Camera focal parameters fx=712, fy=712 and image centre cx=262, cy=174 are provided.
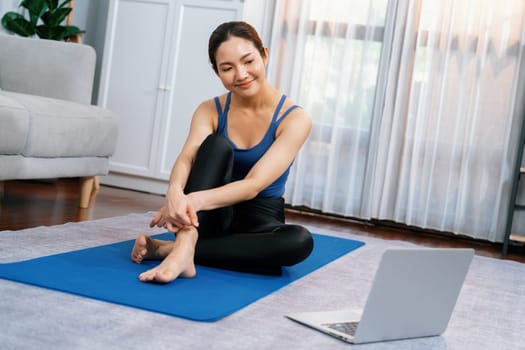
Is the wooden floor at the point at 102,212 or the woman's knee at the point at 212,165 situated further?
the wooden floor at the point at 102,212

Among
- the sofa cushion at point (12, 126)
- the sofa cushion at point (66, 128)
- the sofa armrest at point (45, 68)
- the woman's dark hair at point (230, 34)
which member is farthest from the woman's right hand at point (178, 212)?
the sofa armrest at point (45, 68)

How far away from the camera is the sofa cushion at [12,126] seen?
8.96 ft

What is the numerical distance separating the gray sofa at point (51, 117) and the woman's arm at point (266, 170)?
3.77ft

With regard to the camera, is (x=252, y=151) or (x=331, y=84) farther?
(x=331, y=84)

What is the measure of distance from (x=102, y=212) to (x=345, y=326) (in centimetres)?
191

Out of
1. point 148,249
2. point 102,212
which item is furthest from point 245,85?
point 102,212

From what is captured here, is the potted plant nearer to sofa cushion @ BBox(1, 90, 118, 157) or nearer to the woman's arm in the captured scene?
sofa cushion @ BBox(1, 90, 118, 157)

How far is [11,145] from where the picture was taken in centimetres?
280

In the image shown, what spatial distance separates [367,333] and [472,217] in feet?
9.48

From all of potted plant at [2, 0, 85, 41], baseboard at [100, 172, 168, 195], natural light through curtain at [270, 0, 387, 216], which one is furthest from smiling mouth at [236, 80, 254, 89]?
potted plant at [2, 0, 85, 41]

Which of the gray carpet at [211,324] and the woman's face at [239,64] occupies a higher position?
the woman's face at [239,64]

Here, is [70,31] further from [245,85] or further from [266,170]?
[266,170]

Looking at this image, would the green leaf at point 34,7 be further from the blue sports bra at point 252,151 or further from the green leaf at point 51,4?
the blue sports bra at point 252,151

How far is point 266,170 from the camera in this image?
2.09m
